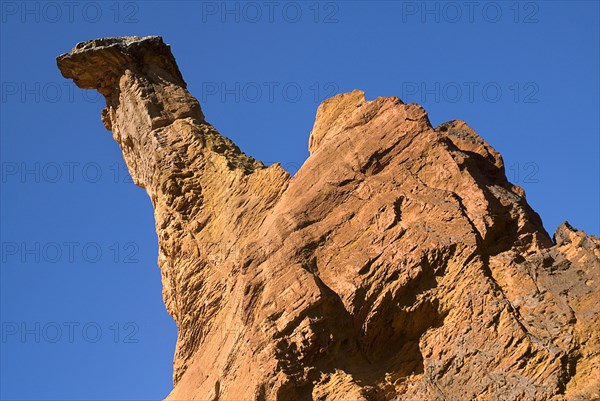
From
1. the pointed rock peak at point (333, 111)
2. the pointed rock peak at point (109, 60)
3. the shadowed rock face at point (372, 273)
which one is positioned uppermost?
the pointed rock peak at point (109, 60)

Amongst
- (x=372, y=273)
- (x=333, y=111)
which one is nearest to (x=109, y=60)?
(x=333, y=111)

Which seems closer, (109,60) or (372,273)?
(372,273)

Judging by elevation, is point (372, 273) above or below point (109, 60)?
below

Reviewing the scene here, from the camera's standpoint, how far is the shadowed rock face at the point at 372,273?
987 inches

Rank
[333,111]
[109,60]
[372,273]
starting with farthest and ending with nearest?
[109,60] < [333,111] < [372,273]

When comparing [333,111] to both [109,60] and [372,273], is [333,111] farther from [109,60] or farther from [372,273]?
[109,60]

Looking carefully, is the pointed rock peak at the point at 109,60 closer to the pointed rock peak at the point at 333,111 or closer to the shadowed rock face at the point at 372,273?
the shadowed rock face at the point at 372,273

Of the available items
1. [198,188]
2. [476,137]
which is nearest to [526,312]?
[476,137]

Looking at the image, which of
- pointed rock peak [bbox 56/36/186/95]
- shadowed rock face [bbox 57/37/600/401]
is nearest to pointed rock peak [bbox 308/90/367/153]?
shadowed rock face [bbox 57/37/600/401]

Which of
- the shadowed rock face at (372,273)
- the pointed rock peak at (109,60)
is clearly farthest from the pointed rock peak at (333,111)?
the pointed rock peak at (109,60)

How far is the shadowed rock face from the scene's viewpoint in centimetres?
2506

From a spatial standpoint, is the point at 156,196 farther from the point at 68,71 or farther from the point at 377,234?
the point at 377,234

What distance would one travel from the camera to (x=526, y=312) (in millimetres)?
25594

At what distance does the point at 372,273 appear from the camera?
90.3 ft
